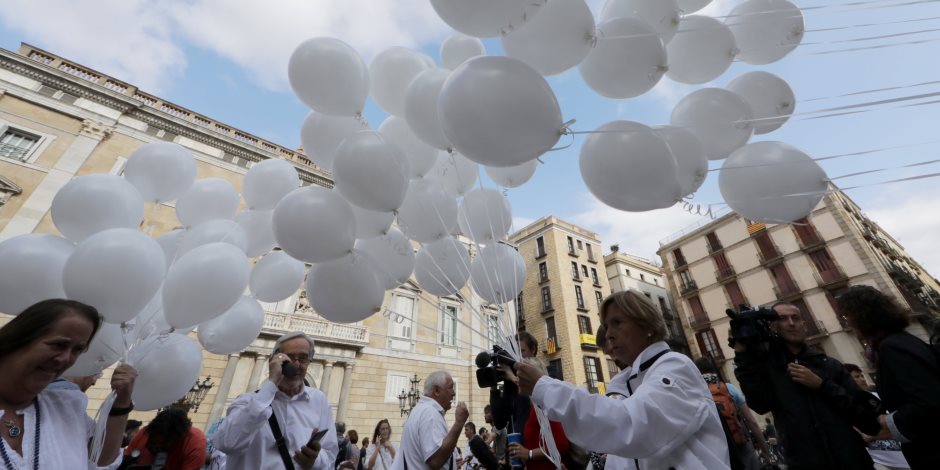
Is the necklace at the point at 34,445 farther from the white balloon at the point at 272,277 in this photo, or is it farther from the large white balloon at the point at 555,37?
the large white balloon at the point at 555,37

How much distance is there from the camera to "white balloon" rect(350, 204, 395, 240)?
2867 millimetres

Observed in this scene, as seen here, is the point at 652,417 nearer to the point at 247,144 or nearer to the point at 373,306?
the point at 373,306

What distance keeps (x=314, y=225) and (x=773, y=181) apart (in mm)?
2870

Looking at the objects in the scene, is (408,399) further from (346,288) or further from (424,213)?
(424,213)

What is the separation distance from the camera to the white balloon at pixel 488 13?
69.8 inches

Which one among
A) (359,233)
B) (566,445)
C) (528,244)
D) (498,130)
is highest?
(528,244)

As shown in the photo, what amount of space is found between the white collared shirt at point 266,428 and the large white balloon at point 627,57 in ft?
9.42

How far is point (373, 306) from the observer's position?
280cm

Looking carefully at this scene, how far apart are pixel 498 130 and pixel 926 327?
25419 millimetres

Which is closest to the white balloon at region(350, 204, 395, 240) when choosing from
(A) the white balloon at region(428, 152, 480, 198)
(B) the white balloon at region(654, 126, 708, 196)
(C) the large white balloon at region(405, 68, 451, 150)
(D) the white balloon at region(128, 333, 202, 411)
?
(A) the white balloon at region(428, 152, 480, 198)

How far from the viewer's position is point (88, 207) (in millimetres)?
2457

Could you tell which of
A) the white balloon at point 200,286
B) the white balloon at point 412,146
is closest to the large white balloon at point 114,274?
the white balloon at point 200,286

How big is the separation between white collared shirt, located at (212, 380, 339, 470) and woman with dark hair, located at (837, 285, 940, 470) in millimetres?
3189

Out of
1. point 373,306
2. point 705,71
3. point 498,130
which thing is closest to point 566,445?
point 373,306
